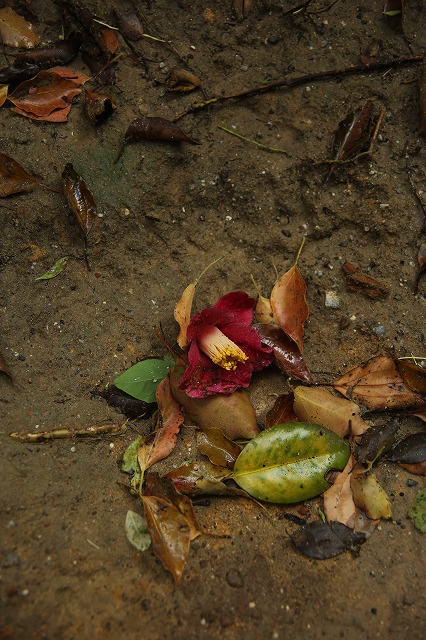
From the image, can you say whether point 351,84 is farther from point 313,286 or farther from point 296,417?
point 296,417

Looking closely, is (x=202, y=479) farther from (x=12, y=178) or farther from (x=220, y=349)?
(x=12, y=178)

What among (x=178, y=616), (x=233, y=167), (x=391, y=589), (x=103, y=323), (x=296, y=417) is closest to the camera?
(x=178, y=616)

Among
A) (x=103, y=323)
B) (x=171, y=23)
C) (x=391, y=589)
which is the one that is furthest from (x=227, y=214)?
(x=391, y=589)

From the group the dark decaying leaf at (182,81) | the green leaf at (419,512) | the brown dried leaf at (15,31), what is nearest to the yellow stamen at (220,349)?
the green leaf at (419,512)

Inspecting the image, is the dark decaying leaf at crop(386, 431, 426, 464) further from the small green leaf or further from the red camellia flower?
the small green leaf

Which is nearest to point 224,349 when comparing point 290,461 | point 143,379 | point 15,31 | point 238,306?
point 238,306
